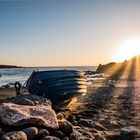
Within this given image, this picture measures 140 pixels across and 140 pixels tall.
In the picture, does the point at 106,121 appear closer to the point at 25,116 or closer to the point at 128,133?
the point at 128,133

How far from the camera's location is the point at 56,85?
13.9m

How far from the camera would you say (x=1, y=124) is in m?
8.66

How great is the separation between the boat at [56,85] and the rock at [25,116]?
3.95m

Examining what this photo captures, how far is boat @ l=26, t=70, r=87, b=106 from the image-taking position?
13.8 meters

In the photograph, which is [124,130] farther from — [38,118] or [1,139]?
[1,139]

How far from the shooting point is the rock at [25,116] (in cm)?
852

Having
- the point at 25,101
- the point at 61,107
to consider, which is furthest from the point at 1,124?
the point at 61,107

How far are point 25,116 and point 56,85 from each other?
529 cm

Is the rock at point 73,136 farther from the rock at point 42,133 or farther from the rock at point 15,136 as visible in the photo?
the rock at point 15,136

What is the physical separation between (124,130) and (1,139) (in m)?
3.88

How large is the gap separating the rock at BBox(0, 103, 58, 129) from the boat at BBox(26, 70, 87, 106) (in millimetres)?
3947

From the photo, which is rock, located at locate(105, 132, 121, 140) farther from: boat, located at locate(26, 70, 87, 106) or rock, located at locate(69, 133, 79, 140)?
boat, located at locate(26, 70, 87, 106)

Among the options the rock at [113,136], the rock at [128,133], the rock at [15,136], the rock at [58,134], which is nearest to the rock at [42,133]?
the rock at [58,134]

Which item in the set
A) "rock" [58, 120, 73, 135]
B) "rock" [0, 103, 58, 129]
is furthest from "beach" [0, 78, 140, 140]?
"rock" [0, 103, 58, 129]
